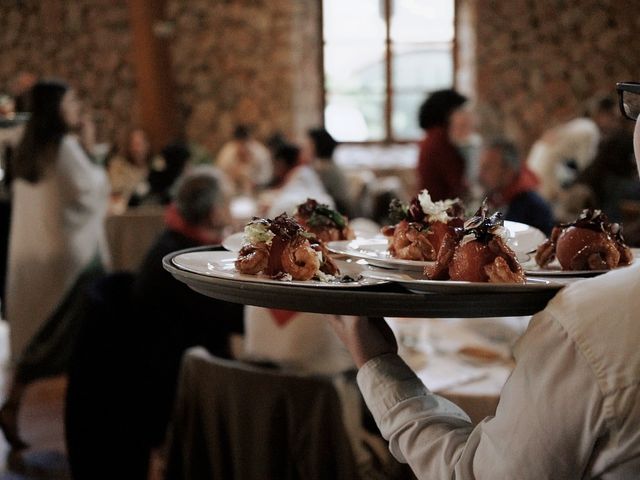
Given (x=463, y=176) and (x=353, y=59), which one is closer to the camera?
(x=463, y=176)

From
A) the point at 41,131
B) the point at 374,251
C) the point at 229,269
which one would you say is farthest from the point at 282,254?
the point at 41,131

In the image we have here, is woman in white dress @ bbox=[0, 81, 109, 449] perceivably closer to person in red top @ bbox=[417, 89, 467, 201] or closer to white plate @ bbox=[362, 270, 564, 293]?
person in red top @ bbox=[417, 89, 467, 201]

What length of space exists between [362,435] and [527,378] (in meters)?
1.23

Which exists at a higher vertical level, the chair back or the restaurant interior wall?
the restaurant interior wall

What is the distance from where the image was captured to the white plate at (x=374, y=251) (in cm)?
121

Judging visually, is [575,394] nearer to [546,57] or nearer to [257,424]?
[257,424]

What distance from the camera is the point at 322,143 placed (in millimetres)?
6031

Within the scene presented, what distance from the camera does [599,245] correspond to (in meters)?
1.18

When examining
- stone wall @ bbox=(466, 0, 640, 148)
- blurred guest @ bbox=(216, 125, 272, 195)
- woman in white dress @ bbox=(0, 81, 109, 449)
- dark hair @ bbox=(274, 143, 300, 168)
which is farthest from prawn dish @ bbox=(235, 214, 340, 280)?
stone wall @ bbox=(466, 0, 640, 148)

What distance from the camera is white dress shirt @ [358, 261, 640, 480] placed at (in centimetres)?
90

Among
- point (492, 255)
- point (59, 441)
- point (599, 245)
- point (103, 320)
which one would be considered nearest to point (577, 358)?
point (492, 255)

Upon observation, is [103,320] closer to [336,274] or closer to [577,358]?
[336,274]

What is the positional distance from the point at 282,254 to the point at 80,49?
8.77 meters

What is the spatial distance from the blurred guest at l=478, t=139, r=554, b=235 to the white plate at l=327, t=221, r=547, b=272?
2617 millimetres
